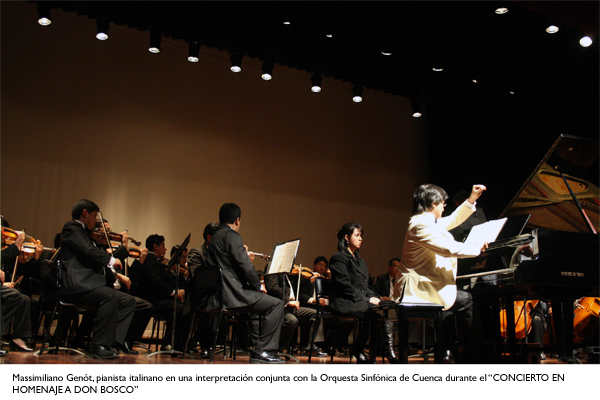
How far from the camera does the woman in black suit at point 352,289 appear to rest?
3916mm

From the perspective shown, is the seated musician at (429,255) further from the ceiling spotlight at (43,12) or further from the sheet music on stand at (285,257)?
the ceiling spotlight at (43,12)

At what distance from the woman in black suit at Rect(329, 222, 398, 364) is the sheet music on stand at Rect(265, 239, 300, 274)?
340 mm

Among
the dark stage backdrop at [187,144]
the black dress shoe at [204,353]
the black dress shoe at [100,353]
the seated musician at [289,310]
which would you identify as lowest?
the black dress shoe at [204,353]

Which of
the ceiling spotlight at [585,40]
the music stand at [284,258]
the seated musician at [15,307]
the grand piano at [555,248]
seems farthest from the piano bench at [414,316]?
the ceiling spotlight at [585,40]

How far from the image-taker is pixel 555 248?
318 cm

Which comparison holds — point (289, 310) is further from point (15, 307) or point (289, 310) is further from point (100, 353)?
point (15, 307)

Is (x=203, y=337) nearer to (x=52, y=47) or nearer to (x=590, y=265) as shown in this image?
(x=590, y=265)

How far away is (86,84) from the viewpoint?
719 centimetres

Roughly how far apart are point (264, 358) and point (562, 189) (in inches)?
102

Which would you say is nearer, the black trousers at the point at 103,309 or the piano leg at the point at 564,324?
the piano leg at the point at 564,324

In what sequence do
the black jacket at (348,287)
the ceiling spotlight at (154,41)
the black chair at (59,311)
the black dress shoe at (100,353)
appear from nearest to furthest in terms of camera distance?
1. the black dress shoe at (100,353)
2. the black chair at (59,311)
3. the black jacket at (348,287)
4. the ceiling spotlight at (154,41)

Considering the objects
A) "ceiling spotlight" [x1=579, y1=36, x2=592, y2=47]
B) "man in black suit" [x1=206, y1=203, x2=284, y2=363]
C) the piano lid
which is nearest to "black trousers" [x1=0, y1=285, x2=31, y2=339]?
"man in black suit" [x1=206, y1=203, x2=284, y2=363]

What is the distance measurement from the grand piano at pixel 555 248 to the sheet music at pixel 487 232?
17 centimetres

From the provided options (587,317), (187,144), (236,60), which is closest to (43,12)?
(236,60)
